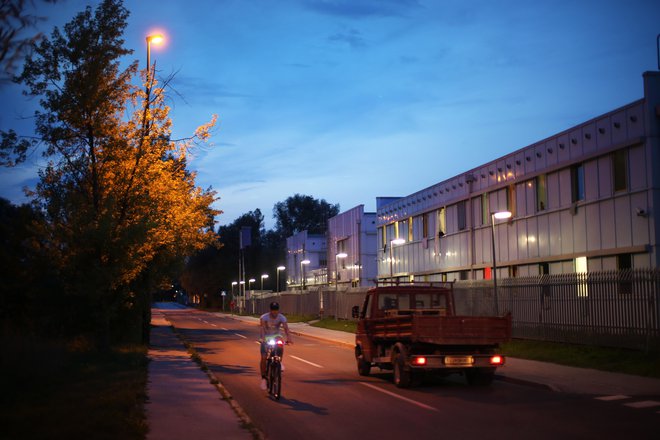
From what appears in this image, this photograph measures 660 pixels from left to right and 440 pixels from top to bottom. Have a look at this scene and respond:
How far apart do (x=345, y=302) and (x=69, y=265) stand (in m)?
29.3

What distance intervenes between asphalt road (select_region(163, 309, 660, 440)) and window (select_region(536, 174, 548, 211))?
14.6m

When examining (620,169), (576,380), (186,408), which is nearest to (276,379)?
(186,408)

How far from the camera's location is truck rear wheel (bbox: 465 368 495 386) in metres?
15.4

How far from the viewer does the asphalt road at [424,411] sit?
10.0m

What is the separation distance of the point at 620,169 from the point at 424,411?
635 inches

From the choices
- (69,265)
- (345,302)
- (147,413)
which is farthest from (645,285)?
(345,302)

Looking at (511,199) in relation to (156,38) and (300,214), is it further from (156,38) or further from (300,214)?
(300,214)

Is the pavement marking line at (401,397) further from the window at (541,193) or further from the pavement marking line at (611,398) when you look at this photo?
the window at (541,193)

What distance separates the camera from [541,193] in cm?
2991

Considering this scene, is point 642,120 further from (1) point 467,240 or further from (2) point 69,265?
(2) point 69,265

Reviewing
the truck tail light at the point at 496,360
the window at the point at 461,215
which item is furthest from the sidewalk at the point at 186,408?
the window at the point at 461,215

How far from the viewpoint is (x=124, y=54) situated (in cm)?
2059

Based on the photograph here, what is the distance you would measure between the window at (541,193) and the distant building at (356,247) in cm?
2594

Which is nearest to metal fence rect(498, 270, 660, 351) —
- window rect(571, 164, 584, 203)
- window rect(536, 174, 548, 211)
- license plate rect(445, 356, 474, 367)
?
window rect(571, 164, 584, 203)
